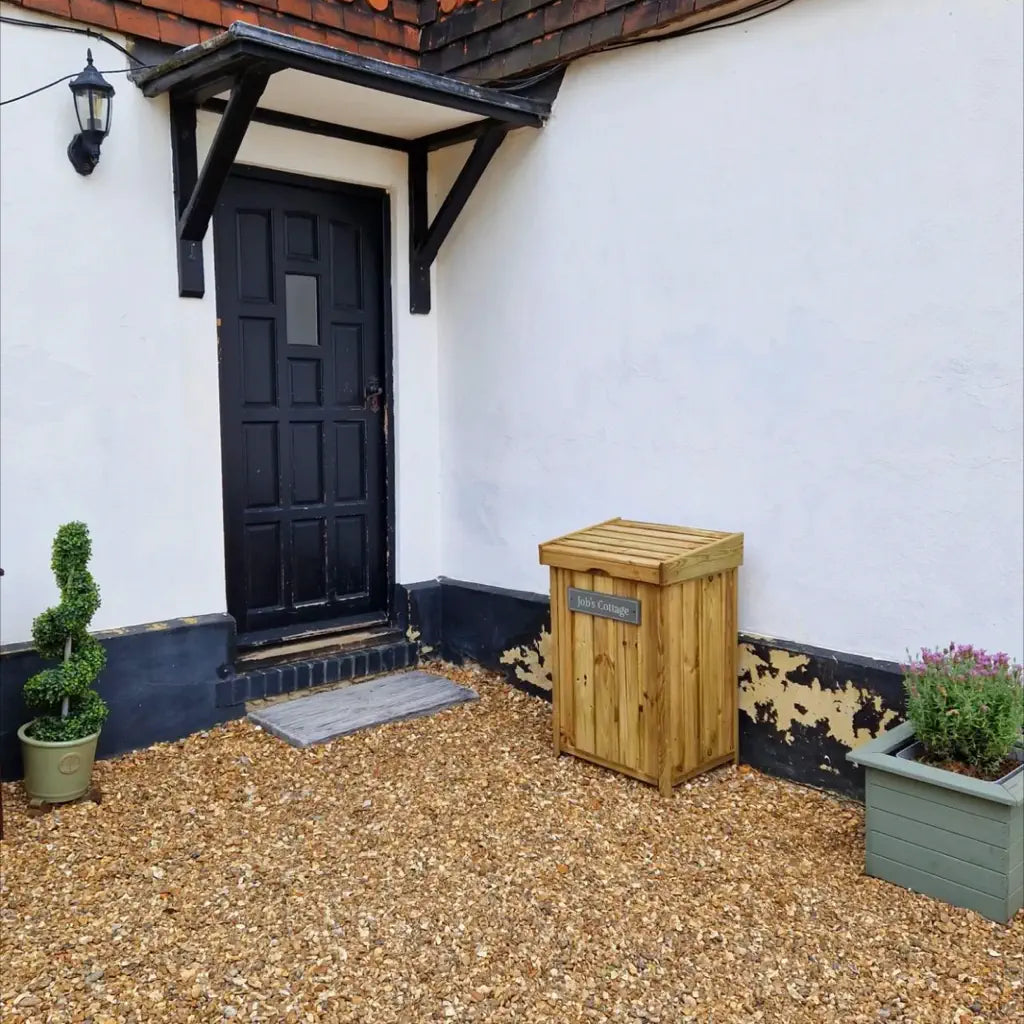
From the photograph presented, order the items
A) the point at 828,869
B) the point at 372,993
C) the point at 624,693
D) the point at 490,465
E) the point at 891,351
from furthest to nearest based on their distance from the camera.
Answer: the point at 490,465 → the point at 624,693 → the point at 891,351 → the point at 828,869 → the point at 372,993

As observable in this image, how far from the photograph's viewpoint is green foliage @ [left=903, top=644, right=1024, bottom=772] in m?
2.79

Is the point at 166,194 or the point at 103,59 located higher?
the point at 103,59

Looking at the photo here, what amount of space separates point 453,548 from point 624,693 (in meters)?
1.80

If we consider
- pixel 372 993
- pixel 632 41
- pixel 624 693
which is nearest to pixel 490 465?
pixel 624 693

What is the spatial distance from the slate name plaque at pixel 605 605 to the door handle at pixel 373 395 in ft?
5.95

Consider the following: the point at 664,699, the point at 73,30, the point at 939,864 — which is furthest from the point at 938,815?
the point at 73,30

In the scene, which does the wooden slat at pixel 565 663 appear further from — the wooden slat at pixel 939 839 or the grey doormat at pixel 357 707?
the wooden slat at pixel 939 839

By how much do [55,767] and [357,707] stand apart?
1.37 m

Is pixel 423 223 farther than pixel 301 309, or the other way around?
pixel 423 223

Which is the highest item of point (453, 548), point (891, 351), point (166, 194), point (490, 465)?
point (166, 194)

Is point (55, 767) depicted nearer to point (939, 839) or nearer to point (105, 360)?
point (105, 360)

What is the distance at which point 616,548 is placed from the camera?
3.74 meters

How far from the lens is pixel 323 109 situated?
4418 millimetres

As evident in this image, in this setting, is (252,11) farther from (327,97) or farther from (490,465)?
(490,465)
